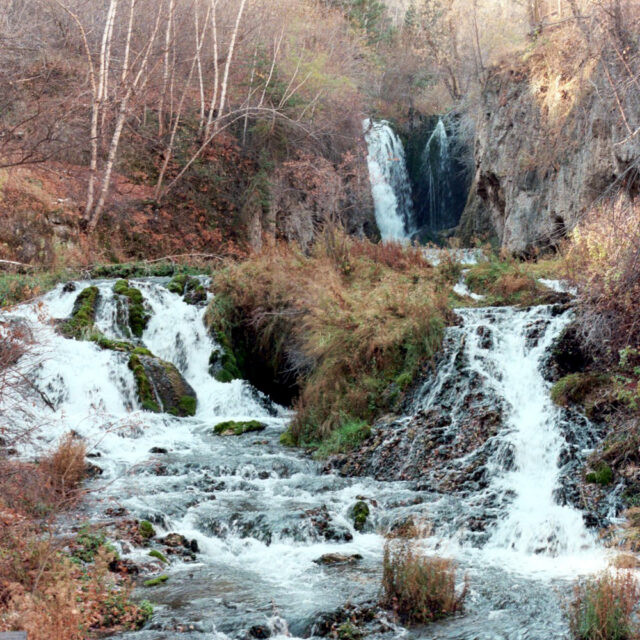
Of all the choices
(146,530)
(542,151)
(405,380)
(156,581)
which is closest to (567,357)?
(405,380)

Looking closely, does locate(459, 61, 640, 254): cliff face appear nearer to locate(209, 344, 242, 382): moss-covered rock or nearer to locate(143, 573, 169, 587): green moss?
locate(209, 344, 242, 382): moss-covered rock

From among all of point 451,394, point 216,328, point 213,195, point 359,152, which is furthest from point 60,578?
point 359,152

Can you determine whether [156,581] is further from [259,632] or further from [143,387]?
[143,387]

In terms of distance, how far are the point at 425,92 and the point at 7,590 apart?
33.4 meters

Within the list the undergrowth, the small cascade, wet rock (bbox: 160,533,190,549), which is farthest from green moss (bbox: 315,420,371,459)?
the undergrowth

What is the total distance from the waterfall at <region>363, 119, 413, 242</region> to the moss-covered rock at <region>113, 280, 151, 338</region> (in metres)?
12.4

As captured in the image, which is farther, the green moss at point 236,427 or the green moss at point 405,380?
the green moss at point 236,427

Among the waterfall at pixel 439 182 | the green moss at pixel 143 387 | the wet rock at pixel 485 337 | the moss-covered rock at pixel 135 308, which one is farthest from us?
the waterfall at pixel 439 182

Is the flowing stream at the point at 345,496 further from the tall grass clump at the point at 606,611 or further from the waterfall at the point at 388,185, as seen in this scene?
the waterfall at the point at 388,185

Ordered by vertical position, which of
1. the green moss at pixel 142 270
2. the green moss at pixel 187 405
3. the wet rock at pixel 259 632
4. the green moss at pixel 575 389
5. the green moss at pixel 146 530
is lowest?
the wet rock at pixel 259 632

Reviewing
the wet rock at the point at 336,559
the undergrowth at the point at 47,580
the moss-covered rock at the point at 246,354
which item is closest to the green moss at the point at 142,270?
the moss-covered rock at the point at 246,354

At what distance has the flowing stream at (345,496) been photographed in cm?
514

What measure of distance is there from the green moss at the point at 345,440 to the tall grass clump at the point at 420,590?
399 cm

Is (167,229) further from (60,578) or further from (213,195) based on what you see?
(60,578)
